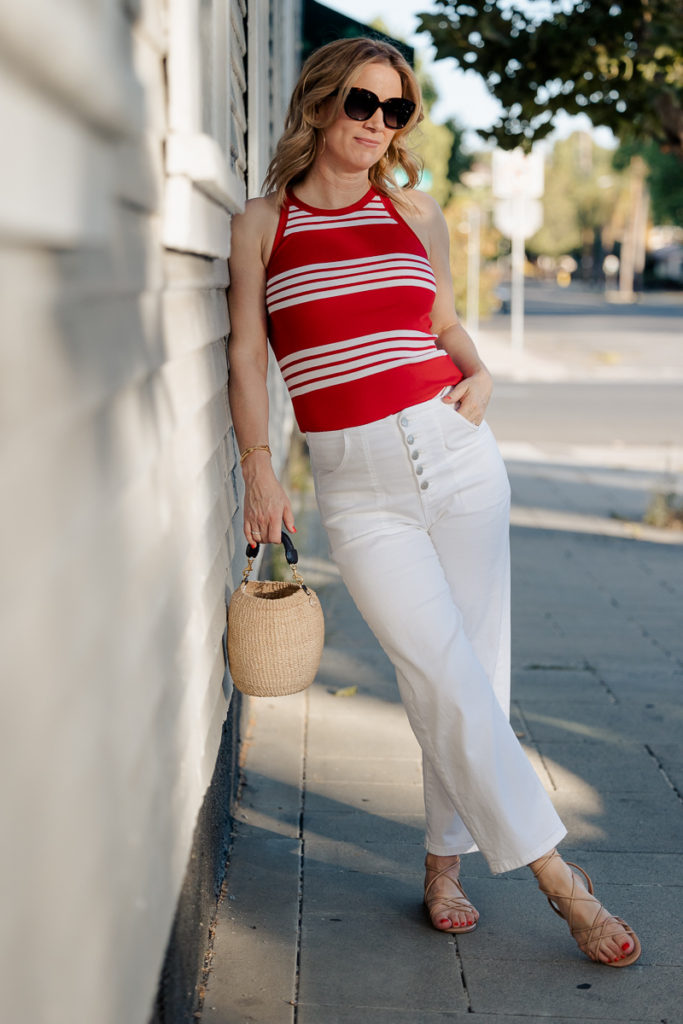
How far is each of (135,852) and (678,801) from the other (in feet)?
8.39

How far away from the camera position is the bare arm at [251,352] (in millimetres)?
2836

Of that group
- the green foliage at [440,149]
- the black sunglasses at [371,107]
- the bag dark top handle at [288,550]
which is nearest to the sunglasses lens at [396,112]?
the black sunglasses at [371,107]

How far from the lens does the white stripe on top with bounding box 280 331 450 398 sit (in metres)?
2.79

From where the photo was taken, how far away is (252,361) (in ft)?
Answer: 9.54

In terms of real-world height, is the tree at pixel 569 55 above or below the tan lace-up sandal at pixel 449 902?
above

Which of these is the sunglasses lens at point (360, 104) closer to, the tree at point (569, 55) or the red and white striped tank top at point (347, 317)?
the red and white striped tank top at point (347, 317)

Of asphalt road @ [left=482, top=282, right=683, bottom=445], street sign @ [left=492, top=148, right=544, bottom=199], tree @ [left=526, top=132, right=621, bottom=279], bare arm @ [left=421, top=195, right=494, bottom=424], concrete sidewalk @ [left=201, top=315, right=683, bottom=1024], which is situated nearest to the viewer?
concrete sidewalk @ [left=201, top=315, right=683, bottom=1024]

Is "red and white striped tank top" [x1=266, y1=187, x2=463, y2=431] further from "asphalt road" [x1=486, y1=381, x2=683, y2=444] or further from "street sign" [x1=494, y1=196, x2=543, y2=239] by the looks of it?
"street sign" [x1=494, y1=196, x2=543, y2=239]

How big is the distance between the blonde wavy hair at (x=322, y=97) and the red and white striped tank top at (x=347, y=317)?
0.26 feet

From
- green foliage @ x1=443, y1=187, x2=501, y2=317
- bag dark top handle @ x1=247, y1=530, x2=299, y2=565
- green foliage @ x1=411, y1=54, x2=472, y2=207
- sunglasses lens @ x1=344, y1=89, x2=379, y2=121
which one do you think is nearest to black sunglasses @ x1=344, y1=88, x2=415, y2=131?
sunglasses lens @ x1=344, y1=89, x2=379, y2=121

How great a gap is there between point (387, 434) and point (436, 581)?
34 cm

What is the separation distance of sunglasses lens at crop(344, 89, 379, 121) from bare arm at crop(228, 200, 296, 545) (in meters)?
0.28

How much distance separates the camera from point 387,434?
2.77m

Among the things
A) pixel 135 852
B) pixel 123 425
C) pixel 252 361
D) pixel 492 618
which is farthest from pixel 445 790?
pixel 123 425
